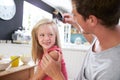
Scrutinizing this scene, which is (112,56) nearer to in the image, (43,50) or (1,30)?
(43,50)

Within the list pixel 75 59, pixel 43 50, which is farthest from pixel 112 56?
pixel 75 59

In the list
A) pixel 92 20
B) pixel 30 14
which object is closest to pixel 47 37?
pixel 92 20

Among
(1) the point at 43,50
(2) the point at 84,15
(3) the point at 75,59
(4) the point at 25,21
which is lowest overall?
(3) the point at 75,59

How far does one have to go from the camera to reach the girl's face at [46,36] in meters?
1.36

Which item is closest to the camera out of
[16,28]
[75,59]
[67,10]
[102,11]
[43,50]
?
[102,11]

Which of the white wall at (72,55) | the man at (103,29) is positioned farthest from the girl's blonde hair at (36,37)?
the white wall at (72,55)

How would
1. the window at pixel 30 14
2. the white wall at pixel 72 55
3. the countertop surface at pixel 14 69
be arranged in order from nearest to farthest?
1. the countertop surface at pixel 14 69
2. the white wall at pixel 72 55
3. the window at pixel 30 14

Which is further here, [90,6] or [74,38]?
[74,38]

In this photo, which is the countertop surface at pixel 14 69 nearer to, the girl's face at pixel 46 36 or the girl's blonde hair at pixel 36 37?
the girl's blonde hair at pixel 36 37

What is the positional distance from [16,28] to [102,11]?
9.65 ft

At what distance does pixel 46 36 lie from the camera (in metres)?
1.36

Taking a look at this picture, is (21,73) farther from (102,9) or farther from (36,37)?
(102,9)

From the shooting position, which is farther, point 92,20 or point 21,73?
point 21,73

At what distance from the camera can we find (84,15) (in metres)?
0.68
